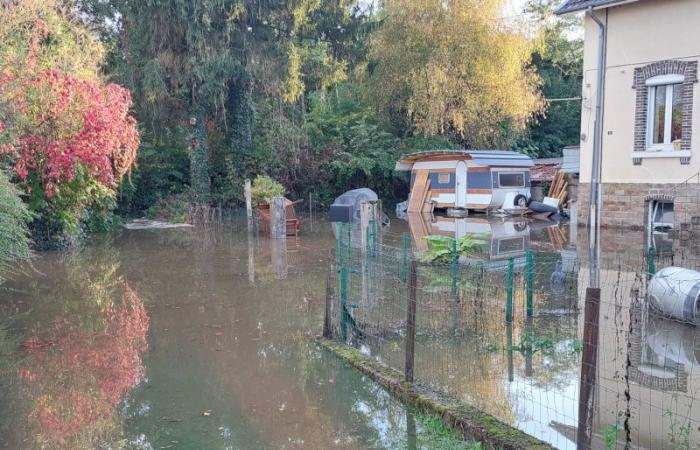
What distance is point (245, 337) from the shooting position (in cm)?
760

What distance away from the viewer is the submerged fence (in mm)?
4527

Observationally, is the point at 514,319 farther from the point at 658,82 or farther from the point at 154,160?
the point at 154,160

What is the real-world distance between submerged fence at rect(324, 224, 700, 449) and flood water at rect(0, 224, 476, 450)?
64 cm

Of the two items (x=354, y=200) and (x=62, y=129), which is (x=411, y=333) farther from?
(x=354, y=200)

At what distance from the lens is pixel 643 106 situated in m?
16.3

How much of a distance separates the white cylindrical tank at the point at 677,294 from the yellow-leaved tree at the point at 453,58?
2025 cm

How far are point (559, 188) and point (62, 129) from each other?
64.4 feet

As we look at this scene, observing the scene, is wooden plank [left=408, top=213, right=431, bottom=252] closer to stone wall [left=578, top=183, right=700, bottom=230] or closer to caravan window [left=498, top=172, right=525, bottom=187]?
caravan window [left=498, top=172, right=525, bottom=187]

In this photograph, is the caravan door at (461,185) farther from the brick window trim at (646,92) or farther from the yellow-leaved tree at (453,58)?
the brick window trim at (646,92)

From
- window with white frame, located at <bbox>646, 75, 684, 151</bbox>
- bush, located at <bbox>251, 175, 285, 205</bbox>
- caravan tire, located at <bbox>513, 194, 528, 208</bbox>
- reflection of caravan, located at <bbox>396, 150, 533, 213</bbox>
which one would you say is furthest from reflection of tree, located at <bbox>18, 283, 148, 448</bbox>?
caravan tire, located at <bbox>513, 194, 528, 208</bbox>

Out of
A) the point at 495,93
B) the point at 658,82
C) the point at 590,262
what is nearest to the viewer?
the point at 590,262

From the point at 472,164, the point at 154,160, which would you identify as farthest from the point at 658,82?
the point at 154,160

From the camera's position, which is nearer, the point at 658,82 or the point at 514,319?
the point at 514,319

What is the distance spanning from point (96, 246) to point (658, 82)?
14.6m
